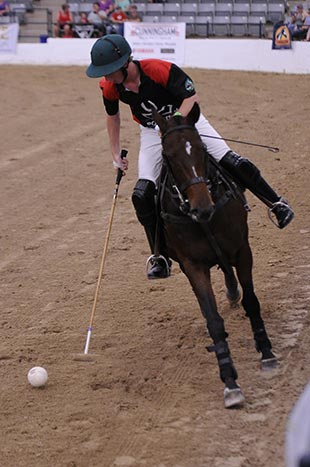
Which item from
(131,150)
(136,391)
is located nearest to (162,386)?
(136,391)

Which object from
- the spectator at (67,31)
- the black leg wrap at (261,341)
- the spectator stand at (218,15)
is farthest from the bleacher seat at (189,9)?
the black leg wrap at (261,341)

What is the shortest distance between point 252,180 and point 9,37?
76.9 ft

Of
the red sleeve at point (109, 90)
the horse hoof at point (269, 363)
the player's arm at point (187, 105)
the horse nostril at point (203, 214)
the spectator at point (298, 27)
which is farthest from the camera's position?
the spectator at point (298, 27)

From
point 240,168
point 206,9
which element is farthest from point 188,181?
point 206,9

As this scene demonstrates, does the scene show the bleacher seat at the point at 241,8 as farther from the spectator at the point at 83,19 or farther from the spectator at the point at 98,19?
the spectator at the point at 83,19

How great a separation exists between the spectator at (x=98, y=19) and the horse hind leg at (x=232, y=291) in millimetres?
22176

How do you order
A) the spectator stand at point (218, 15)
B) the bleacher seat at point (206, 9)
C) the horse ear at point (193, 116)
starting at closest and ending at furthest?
the horse ear at point (193, 116)
the spectator stand at point (218, 15)
the bleacher seat at point (206, 9)

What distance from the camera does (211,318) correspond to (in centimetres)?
605

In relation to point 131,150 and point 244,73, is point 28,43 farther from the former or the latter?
point 131,150

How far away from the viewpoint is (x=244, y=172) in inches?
267

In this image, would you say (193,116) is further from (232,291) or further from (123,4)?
(123,4)

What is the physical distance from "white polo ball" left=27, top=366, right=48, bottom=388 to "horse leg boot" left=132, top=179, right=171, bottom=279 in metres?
1.39

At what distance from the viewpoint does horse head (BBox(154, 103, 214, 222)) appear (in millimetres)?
5641

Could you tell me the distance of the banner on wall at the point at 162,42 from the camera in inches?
1002
